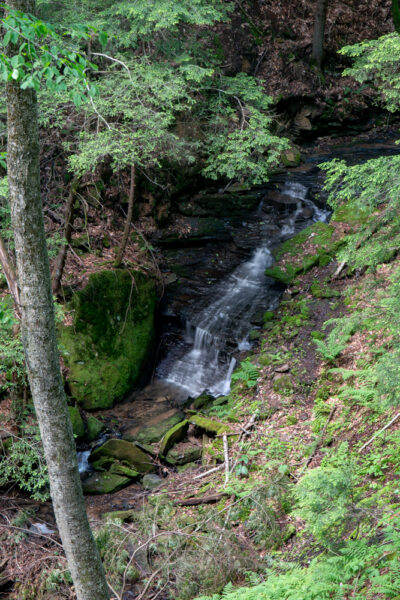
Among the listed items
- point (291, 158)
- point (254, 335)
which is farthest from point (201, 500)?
point (291, 158)

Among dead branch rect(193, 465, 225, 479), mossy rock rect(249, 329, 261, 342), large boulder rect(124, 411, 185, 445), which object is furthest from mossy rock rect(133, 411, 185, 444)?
mossy rock rect(249, 329, 261, 342)

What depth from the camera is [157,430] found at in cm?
950

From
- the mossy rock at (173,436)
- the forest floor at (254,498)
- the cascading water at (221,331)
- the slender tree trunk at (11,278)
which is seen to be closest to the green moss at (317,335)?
the forest floor at (254,498)

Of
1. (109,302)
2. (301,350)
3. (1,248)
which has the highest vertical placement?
(1,248)

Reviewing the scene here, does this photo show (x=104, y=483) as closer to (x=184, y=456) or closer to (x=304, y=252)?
(x=184, y=456)

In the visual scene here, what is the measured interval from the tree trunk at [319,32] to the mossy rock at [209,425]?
15224mm

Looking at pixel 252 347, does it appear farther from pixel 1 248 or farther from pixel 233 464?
pixel 1 248

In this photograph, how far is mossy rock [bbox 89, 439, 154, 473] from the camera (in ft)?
28.1

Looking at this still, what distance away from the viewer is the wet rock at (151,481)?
8.02 m

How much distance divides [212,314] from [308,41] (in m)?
13.0

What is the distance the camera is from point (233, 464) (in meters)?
7.43

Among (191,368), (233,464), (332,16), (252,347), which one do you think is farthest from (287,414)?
(332,16)

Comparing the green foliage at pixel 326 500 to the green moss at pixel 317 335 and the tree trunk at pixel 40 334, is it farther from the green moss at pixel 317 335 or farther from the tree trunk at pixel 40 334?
the green moss at pixel 317 335

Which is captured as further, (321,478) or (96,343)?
(96,343)
